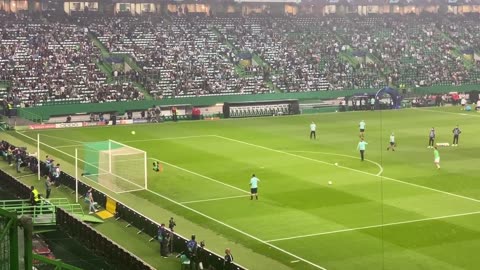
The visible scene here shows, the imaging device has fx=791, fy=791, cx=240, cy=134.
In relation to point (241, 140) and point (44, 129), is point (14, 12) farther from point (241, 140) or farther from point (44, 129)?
point (241, 140)

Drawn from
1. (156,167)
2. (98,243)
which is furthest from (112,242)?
(156,167)

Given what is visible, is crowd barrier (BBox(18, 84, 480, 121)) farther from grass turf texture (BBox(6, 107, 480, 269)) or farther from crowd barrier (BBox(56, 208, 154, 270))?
crowd barrier (BBox(56, 208, 154, 270))

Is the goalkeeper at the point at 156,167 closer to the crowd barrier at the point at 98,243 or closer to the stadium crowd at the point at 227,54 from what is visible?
the crowd barrier at the point at 98,243

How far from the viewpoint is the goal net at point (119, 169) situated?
1523 inches

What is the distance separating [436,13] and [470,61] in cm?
1448

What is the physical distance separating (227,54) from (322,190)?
166 feet

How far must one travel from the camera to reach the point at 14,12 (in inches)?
3292

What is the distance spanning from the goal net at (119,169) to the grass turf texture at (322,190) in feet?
2.98

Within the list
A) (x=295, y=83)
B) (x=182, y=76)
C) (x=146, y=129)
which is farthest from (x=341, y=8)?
(x=146, y=129)

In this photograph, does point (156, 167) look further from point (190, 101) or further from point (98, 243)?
point (190, 101)

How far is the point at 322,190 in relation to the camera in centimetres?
3669

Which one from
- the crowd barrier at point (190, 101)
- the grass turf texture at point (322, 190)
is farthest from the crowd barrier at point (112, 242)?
the crowd barrier at point (190, 101)

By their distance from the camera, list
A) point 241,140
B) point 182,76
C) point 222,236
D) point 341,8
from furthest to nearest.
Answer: point 341,8 → point 182,76 → point 241,140 → point 222,236

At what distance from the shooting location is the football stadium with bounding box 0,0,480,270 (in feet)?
89.8
